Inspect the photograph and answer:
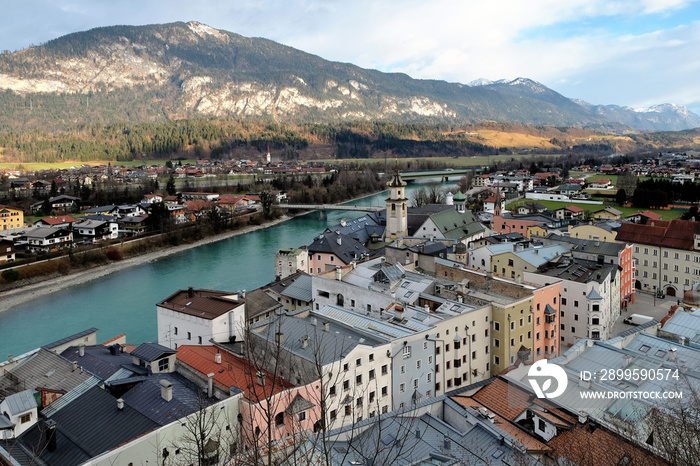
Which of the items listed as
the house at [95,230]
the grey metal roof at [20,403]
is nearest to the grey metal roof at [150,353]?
the grey metal roof at [20,403]

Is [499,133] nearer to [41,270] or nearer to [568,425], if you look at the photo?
[41,270]

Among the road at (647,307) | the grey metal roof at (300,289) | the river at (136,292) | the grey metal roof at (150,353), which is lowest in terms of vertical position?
the river at (136,292)

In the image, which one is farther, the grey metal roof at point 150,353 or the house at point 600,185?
the house at point 600,185

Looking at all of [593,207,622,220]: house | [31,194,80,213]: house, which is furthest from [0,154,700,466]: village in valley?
[31,194,80,213]: house

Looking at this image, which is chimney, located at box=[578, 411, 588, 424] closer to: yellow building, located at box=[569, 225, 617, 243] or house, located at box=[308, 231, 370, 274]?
house, located at box=[308, 231, 370, 274]

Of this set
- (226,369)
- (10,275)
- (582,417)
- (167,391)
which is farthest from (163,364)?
(10,275)

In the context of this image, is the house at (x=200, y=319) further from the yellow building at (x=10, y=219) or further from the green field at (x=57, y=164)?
the green field at (x=57, y=164)

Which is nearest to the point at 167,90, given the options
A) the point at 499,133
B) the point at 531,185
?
the point at 499,133
